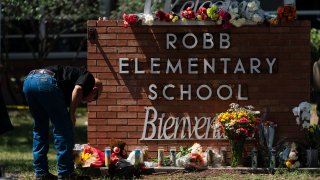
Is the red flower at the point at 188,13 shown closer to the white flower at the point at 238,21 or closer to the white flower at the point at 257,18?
the white flower at the point at 238,21

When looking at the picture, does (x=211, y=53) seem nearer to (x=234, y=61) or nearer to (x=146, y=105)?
(x=234, y=61)

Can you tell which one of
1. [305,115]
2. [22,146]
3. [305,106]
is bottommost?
[22,146]

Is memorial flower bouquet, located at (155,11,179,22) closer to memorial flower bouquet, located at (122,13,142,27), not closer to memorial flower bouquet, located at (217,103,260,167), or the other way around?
memorial flower bouquet, located at (122,13,142,27)

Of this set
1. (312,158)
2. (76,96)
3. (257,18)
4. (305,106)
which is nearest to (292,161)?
(312,158)

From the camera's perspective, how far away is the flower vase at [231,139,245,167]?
331 inches

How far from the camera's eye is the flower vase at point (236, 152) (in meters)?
8.40

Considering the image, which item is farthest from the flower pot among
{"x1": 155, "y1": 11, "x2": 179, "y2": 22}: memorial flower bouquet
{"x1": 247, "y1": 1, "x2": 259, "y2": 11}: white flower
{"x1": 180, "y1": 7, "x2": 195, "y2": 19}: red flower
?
{"x1": 155, "y1": 11, "x2": 179, "y2": 22}: memorial flower bouquet

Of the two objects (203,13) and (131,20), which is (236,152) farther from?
(131,20)

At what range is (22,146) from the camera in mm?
13172

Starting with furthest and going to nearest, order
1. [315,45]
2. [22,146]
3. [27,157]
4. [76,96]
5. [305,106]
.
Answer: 1. [315,45]
2. [22,146]
3. [27,157]
4. [305,106]
5. [76,96]

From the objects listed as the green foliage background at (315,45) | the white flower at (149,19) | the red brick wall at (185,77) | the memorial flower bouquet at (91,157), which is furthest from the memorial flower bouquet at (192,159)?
the green foliage background at (315,45)

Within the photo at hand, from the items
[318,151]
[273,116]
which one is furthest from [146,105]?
[318,151]

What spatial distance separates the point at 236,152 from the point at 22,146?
19.3ft

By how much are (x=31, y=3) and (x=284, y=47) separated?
5843mm
